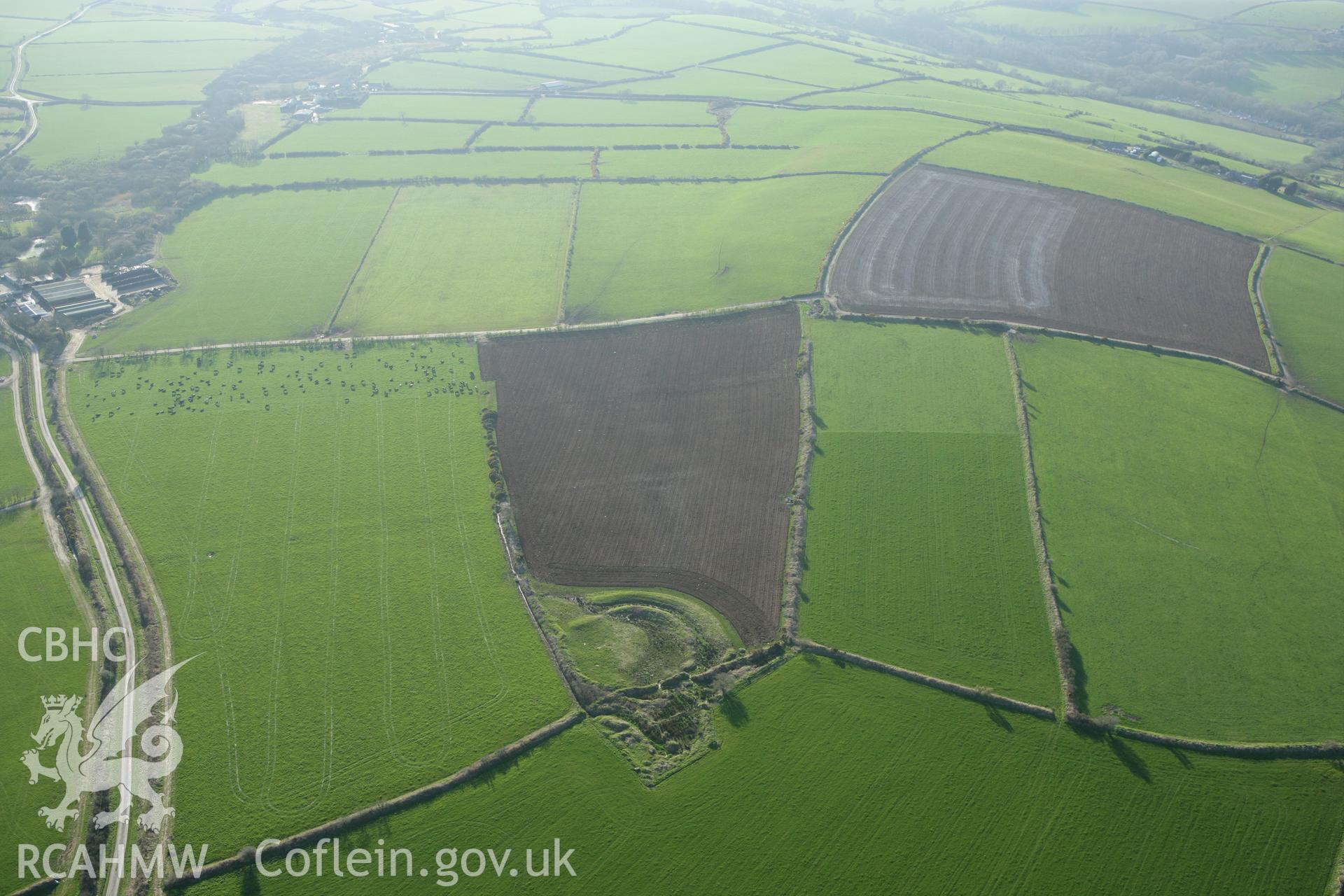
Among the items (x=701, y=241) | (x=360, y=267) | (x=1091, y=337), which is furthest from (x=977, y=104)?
(x=360, y=267)

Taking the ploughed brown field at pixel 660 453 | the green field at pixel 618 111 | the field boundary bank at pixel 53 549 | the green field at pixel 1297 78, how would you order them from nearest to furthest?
the field boundary bank at pixel 53 549
the ploughed brown field at pixel 660 453
the green field at pixel 618 111
the green field at pixel 1297 78

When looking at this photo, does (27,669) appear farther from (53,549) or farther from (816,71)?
(816,71)

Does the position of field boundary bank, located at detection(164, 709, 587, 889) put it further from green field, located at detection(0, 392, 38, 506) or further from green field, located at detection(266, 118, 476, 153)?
green field, located at detection(266, 118, 476, 153)

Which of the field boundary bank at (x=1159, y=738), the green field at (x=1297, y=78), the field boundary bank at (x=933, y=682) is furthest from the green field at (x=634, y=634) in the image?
the green field at (x=1297, y=78)

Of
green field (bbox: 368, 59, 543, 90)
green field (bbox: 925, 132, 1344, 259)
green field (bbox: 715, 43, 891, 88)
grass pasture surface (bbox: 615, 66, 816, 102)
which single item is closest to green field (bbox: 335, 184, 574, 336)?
grass pasture surface (bbox: 615, 66, 816, 102)

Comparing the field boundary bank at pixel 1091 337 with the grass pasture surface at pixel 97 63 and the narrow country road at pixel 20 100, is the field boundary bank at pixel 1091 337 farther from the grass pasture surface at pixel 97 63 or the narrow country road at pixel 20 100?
the grass pasture surface at pixel 97 63
